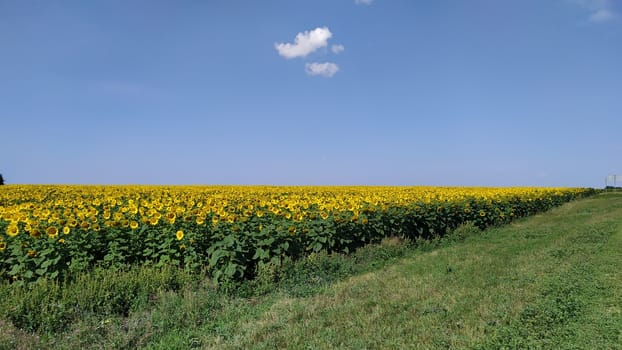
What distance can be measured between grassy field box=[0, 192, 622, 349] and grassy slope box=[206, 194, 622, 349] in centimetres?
1

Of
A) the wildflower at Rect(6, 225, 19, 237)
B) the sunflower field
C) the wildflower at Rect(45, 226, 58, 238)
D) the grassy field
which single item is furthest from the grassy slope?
the wildflower at Rect(6, 225, 19, 237)

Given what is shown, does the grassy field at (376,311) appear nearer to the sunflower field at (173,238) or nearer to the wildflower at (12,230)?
the sunflower field at (173,238)

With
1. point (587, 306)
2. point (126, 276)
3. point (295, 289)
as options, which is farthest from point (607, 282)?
point (126, 276)

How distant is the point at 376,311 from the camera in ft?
19.6

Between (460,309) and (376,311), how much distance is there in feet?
3.42

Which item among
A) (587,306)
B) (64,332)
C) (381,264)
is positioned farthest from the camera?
(381,264)

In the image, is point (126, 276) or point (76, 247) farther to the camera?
point (76, 247)

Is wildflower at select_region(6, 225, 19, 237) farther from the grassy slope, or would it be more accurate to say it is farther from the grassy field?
the grassy slope

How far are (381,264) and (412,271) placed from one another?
973 mm

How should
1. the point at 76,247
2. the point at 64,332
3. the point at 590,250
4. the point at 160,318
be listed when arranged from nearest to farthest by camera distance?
the point at 64,332 → the point at 160,318 → the point at 76,247 → the point at 590,250

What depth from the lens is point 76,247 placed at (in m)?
7.14

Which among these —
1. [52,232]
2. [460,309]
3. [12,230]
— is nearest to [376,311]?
[460,309]

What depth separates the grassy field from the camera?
4997 millimetres

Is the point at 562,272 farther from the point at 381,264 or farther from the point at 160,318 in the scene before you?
the point at 160,318
